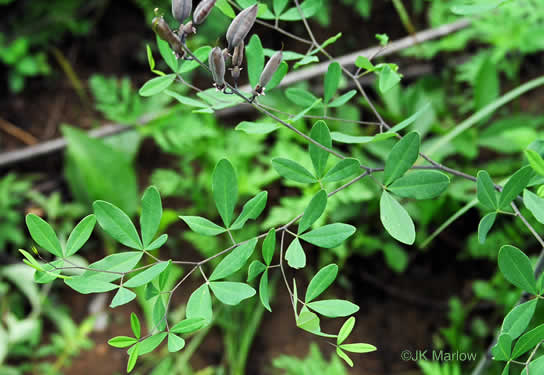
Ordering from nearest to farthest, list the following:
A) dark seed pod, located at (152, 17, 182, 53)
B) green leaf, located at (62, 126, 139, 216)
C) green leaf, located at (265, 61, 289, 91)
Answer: dark seed pod, located at (152, 17, 182, 53)
green leaf, located at (265, 61, 289, 91)
green leaf, located at (62, 126, 139, 216)

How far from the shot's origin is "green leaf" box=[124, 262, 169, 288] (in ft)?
1.41

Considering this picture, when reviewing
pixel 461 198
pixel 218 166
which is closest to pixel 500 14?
pixel 461 198

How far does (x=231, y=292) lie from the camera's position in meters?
0.45

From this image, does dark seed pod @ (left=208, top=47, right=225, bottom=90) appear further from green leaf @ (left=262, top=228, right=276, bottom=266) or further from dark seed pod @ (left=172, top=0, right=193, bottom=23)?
green leaf @ (left=262, top=228, right=276, bottom=266)

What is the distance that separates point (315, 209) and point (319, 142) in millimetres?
73

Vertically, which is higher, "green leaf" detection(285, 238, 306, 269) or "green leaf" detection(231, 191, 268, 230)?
"green leaf" detection(231, 191, 268, 230)

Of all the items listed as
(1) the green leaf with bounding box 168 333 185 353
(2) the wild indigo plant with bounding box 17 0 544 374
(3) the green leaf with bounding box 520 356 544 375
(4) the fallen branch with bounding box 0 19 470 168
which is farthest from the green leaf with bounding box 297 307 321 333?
(4) the fallen branch with bounding box 0 19 470 168

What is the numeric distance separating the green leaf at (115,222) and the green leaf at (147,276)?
5 centimetres

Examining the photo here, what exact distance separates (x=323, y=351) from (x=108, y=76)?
133cm

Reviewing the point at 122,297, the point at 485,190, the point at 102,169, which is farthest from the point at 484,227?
the point at 102,169

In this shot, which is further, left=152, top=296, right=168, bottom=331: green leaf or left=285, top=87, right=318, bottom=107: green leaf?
left=285, top=87, right=318, bottom=107: green leaf

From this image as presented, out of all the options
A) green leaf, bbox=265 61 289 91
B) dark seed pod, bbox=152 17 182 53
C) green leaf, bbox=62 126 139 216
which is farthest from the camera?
green leaf, bbox=62 126 139 216

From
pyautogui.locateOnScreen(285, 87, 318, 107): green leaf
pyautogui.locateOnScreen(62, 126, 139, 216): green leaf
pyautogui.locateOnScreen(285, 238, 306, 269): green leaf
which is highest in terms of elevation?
pyautogui.locateOnScreen(285, 87, 318, 107): green leaf

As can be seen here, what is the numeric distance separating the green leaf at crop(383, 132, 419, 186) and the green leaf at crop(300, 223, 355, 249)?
0.07 m
